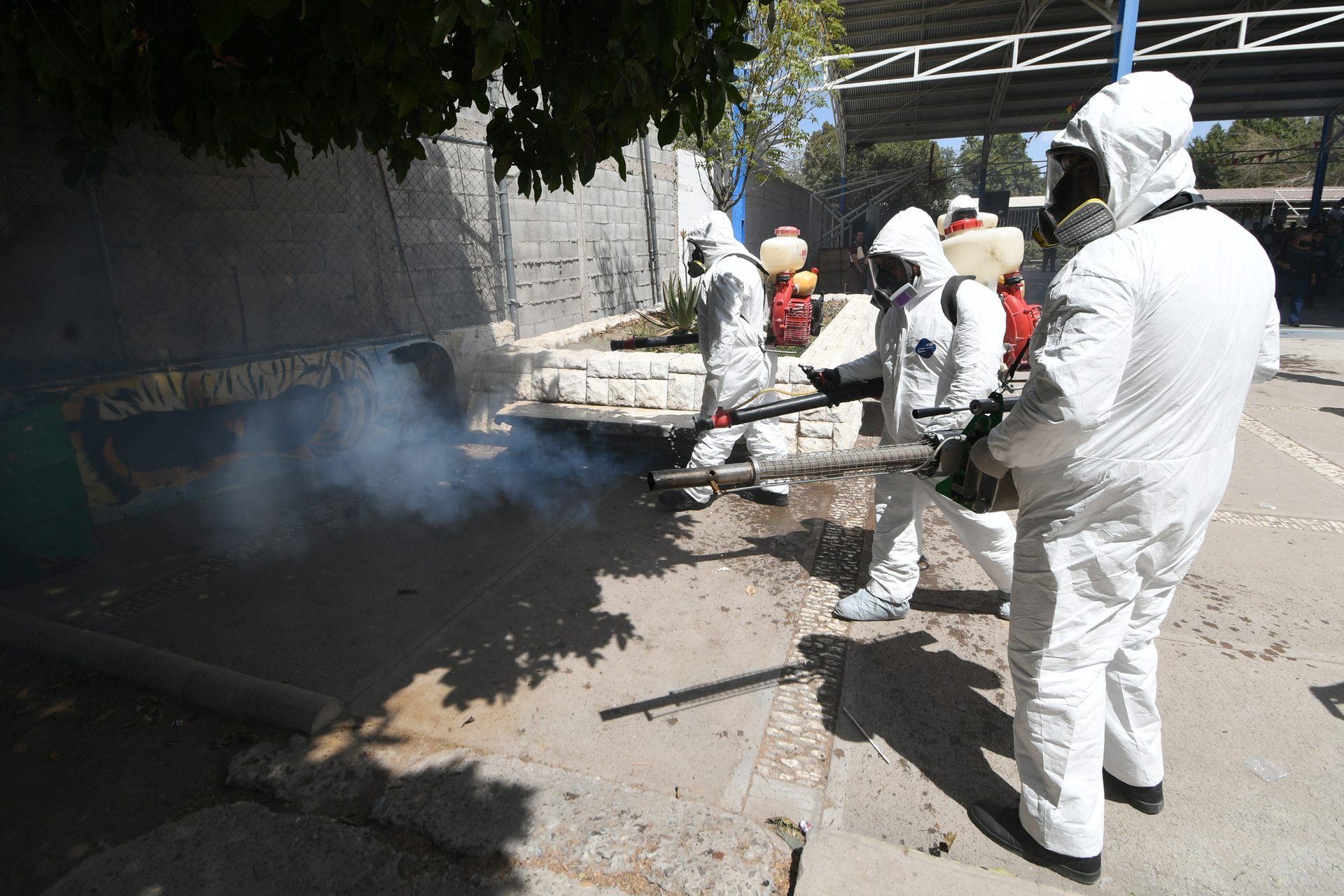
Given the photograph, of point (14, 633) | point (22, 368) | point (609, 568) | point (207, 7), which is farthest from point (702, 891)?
point (22, 368)

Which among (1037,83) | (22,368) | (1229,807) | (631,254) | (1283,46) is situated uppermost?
(1037,83)

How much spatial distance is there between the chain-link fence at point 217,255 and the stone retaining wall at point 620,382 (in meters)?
1.13

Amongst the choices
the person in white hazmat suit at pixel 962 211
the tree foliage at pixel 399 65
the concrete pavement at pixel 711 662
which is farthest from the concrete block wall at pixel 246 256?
the person in white hazmat suit at pixel 962 211

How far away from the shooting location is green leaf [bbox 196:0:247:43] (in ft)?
5.43

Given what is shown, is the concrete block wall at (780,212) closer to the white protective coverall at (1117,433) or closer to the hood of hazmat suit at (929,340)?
the hood of hazmat suit at (929,340)

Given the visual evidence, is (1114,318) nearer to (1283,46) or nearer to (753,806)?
(753,806)

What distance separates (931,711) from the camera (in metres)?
2.77

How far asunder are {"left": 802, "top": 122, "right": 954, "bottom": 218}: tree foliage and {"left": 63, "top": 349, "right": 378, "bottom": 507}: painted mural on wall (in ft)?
80.4

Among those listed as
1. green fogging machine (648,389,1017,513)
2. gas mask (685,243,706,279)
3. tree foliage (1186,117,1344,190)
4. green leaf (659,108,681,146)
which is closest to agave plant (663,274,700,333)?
gas mask (685,243,706,279)

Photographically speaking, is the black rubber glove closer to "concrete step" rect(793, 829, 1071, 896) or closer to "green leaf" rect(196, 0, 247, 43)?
"concrete step" rect(793, 829, 1071, 896)

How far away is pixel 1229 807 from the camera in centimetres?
227

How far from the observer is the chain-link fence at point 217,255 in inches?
175

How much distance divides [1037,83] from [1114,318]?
1684cm

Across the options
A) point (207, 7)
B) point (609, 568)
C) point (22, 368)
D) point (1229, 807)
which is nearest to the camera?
point (207, 7)
